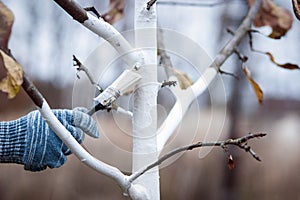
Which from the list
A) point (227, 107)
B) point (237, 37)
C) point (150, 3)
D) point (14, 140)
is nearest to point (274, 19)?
point (237, 37)

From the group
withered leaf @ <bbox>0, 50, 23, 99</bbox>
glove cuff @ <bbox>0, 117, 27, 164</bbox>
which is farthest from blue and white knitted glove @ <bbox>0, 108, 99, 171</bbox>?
withered leaf @ <bbox>0, 50, 23, 99</bbox>

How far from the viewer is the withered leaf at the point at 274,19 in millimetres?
731

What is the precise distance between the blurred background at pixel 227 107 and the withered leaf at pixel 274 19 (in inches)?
59.3

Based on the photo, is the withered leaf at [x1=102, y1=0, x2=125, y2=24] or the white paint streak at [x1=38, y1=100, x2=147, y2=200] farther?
the withered leaf at [x1=102, y1=0, x2=125, y2=24]

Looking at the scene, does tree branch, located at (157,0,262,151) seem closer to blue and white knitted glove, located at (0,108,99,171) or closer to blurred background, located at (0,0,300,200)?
blue and white knitted glove, located at (0,108,99,171)

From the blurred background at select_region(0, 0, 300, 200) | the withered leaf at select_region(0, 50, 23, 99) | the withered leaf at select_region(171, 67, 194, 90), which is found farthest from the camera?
the blurred background at select_region(0, 0, 300, 200)

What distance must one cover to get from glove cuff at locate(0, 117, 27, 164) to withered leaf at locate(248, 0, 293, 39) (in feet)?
1.14

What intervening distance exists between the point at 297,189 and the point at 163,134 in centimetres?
249

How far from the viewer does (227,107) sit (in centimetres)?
279

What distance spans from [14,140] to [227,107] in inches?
89.6

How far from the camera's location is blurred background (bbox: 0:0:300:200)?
8.46 ft

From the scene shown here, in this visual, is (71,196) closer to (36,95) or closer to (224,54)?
(224,54)

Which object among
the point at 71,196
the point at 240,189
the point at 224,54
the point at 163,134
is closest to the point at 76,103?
the point at 163,134

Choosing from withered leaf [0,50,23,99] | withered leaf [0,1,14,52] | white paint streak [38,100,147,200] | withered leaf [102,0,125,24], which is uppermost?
withered leaf [102,0,125,24]
